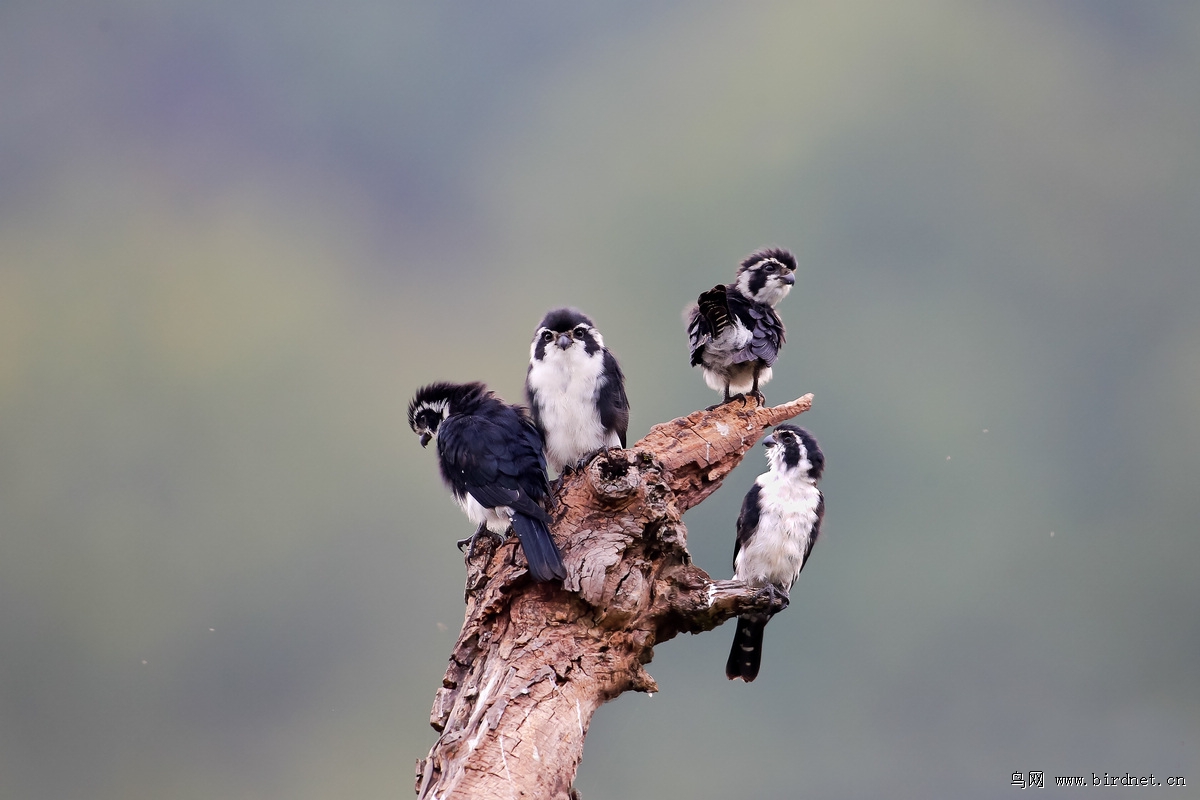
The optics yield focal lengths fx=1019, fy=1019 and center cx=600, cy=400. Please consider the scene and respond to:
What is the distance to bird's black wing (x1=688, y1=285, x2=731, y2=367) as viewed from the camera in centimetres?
456

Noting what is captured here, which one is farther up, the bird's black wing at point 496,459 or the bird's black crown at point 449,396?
the bird's black crown at point 449,396

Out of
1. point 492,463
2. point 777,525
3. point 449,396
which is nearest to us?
point 492,463

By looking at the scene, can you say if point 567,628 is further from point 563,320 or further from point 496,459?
point 563,320

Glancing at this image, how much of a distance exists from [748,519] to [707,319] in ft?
3.26

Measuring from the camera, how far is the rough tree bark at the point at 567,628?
324cm

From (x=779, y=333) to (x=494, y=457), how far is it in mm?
1858

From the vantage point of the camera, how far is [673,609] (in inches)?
149

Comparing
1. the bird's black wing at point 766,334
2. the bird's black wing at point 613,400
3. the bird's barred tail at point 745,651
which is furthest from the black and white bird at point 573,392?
the bird's barred tail at point 745,651

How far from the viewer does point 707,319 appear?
191 inches

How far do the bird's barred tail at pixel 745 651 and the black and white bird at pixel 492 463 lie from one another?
57.8 inches

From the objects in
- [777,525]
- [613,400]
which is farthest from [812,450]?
[613,400]

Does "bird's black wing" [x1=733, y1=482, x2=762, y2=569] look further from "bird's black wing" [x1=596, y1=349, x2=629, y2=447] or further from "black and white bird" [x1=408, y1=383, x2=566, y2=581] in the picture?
"black and white bird" [x1=408, y1=383, x2=566, y2=581]

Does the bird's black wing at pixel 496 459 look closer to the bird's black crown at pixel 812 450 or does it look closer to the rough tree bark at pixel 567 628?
the rough tree bark at pixel 567 628

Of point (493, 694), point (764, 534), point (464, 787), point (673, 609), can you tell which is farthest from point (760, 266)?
point (464, 787)
